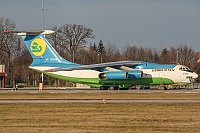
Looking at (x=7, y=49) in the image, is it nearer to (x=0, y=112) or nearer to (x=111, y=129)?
(x=0, y=112)

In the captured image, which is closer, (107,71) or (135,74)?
(135,74)

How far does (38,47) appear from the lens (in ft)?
208

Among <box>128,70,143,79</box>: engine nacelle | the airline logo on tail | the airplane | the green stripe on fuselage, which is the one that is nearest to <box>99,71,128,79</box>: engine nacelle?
the airplane

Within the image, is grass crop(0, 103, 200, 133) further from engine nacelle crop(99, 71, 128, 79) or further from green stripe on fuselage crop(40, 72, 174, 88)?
green stripe on fuselage crop(40, 72, 174, 88)

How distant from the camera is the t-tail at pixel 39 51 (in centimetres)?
6275

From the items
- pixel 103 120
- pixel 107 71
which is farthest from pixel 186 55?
pixel 103 120

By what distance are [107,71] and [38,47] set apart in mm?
8846

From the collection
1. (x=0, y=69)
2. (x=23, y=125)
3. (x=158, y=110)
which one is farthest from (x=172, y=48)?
(x=23, y=125)

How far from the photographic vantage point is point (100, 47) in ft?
460

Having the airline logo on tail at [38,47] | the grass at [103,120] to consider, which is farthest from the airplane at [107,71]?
the grass at [103,120]

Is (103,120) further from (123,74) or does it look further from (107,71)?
(107,71)

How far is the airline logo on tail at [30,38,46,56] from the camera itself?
63134mm

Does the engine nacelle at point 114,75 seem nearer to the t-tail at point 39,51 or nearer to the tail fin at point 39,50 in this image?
the t-tail at point 39,51

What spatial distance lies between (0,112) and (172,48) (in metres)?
87.3
